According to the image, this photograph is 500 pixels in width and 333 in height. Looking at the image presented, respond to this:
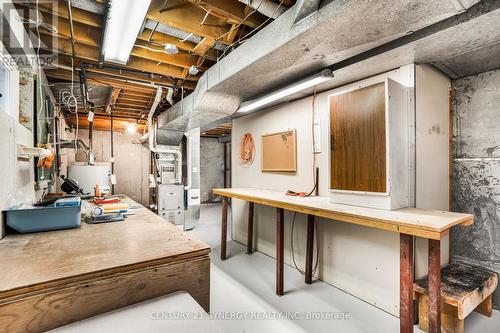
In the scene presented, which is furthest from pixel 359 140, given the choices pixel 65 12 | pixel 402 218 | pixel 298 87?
pixel 65 12

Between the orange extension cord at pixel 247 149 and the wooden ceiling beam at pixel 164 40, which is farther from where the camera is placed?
the orange extension cord at pixel 247 149

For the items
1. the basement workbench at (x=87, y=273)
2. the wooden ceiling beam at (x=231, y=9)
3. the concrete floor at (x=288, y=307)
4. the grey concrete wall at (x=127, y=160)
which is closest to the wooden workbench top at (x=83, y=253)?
the basement workbench at (x=87, y=273)

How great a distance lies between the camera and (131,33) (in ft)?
6.89

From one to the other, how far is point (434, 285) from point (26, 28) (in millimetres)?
3841

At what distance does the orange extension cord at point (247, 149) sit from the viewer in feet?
14.1

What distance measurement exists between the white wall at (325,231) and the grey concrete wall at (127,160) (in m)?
4.31

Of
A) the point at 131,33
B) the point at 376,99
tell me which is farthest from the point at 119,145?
the point at 376,99

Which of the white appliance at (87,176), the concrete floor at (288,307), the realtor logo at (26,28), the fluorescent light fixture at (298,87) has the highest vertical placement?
the realtor logo at (26,28)

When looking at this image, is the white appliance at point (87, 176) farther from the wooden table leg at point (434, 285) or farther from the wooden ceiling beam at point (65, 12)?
the wooden table leg at point (434, 285)

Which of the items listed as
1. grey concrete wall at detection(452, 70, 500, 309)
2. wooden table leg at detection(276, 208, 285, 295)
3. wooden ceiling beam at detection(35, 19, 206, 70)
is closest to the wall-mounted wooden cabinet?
wooden table leg at detection(276, 208, 285, 295)

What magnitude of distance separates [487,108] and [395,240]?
1630 millimetres

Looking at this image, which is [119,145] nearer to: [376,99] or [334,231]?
[334,231]

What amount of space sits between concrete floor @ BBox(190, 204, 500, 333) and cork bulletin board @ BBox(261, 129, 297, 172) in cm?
144

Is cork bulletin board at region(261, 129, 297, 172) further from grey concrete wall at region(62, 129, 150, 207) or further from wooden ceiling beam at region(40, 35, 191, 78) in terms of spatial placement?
grey concrete wall at region(62, 129, 150, 207)
